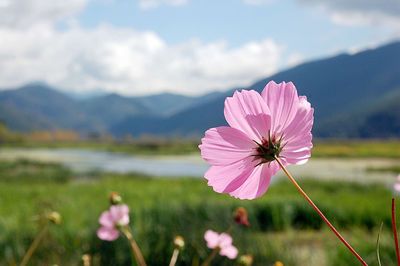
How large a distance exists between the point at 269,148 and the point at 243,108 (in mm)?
50

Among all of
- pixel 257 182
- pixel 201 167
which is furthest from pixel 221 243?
pixel 201 167

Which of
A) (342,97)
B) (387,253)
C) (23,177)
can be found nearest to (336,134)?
(342,97)

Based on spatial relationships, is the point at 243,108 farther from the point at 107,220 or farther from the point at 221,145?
the point at 107,220

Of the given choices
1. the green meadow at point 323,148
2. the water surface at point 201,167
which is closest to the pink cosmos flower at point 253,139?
the water surface at point 201,167

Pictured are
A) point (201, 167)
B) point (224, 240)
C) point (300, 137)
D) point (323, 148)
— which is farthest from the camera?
point (323, 148)

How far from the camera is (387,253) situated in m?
4.59

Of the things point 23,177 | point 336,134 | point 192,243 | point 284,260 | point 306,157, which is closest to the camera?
point 306,157

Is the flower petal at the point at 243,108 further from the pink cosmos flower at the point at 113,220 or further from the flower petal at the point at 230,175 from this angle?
the pink cosmos flower at the point at 113,220

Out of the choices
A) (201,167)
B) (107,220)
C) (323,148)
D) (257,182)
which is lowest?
(201,167)

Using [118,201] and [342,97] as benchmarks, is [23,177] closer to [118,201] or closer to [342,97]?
[118,201]

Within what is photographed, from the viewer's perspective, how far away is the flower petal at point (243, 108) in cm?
62

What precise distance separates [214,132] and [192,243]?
2.97m

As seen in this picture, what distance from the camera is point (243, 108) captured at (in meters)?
0.63

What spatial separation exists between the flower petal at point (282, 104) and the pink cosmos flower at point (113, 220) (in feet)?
2.77
